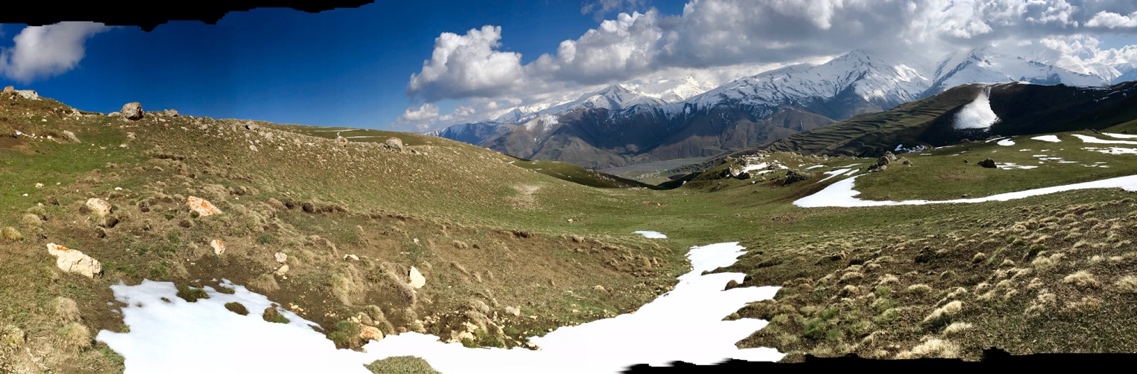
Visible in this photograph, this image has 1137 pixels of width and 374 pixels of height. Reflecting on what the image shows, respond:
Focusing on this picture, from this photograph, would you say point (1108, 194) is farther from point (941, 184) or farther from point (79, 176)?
point (79, 176)

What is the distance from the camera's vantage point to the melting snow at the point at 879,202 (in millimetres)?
41312

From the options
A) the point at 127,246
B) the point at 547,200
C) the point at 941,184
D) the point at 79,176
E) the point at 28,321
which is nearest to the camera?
the point at 28,321

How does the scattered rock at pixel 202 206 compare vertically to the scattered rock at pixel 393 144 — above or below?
below

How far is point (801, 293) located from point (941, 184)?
5091 centimetres

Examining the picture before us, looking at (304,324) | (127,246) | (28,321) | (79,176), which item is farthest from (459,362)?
(79,176)

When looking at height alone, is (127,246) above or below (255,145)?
below

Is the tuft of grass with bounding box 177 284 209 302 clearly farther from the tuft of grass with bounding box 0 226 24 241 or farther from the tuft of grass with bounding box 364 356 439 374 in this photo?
the tuft of grass with bounding box 364 356 439 374

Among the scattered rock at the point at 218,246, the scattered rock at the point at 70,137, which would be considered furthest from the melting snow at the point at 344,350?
the scattered rock at the point at 70,137

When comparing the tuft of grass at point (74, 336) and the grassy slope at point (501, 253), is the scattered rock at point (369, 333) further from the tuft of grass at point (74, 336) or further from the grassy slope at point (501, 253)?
the tuft of grass at point (74, 336)

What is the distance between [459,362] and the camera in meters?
16.7

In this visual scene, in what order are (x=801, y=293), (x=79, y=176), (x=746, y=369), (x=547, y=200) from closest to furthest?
(x=746, y=369) → (x=801, y=293) → (x=79, y=176) → (x=547, y=200)

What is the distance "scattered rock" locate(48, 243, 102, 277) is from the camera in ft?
52.4

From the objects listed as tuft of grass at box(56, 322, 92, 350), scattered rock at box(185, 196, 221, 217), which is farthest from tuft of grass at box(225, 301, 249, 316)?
scattered rock at box(185, 196, 221, 217)

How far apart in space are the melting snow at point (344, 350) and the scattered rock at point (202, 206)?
28.7 feet
